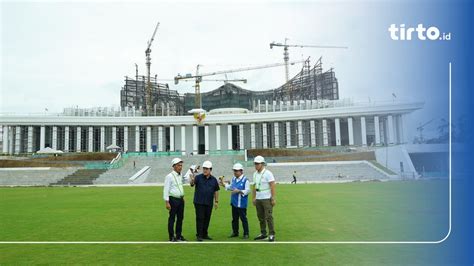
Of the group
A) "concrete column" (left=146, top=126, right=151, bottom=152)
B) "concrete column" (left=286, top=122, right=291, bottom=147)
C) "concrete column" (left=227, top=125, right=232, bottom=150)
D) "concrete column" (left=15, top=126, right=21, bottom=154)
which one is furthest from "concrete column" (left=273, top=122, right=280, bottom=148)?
"concrete column" (left=15, top=126, right=21, bottom=154)

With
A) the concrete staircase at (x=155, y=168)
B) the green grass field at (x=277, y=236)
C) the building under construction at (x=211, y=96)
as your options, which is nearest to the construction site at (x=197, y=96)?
the building under construction at (x=211, y=96)

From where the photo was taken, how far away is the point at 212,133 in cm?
5550

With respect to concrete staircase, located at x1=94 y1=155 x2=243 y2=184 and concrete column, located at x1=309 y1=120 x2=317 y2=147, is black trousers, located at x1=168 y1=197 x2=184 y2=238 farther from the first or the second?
concrete column, located at x1=309 y1=120 x2=317 y2=147

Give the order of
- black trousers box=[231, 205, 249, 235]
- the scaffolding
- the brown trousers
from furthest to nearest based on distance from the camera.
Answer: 1. the scaffolding
2. black trousers box=[231, 205, 249, 235]
3. the brown trousers

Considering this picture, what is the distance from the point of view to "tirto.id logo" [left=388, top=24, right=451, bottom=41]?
5.19 m

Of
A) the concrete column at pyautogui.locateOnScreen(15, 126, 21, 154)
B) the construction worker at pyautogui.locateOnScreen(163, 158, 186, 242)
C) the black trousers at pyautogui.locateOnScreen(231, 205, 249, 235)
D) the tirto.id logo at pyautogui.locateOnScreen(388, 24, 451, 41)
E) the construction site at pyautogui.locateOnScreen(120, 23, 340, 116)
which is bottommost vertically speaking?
the black trousers at pyautogui.locateOnScreen(231, 205, 249, 235)

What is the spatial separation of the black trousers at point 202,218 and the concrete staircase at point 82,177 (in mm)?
27313

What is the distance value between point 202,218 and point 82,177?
1138 inches

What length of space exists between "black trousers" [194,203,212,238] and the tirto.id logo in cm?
398

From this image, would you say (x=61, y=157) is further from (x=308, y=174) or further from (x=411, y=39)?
(x=411, y=39)

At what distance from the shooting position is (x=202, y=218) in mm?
6777

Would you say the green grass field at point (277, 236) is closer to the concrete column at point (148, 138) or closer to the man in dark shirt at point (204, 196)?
the man in dark shirt at point (204, 196)

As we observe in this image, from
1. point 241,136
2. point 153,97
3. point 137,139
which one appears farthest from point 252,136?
point 153,97

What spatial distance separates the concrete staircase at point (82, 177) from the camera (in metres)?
31.9
